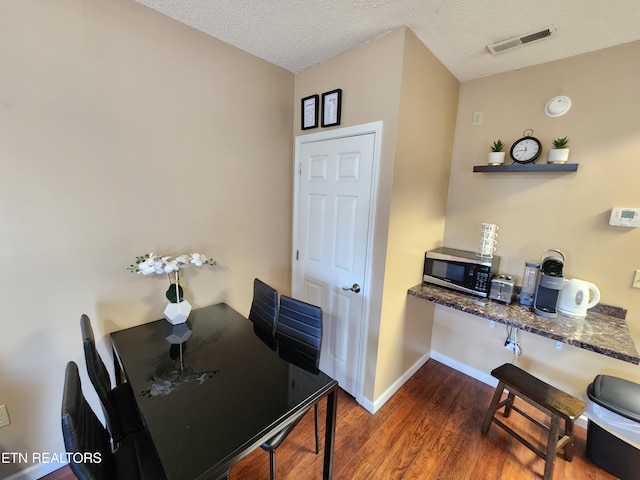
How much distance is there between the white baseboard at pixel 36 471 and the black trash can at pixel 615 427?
315 cm

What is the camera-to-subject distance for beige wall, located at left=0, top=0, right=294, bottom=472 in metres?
1.27

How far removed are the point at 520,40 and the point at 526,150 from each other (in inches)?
28.5

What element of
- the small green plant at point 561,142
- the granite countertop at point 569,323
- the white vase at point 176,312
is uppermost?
the small green plant at point 561,142

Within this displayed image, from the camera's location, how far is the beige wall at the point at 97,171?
127cm

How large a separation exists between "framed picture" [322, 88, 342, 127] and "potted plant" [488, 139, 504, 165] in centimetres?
123

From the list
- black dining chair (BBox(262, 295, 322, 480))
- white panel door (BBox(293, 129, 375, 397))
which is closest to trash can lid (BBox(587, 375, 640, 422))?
white panel door (BBox(293, 129, 375, 397))

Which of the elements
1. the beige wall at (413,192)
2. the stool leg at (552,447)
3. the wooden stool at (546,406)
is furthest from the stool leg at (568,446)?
the beige wall at (413,192)

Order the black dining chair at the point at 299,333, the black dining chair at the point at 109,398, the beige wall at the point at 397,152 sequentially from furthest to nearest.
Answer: the beige wall at the point at 397,152
the black dining chair at the point at 299,333
the black dining chair at the point at 109,398

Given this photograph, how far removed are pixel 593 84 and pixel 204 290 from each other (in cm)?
299

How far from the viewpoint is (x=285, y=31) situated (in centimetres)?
167

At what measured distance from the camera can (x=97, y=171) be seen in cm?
145

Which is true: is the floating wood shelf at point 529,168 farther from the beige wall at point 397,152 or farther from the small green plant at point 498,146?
the beige wall at point 397,152

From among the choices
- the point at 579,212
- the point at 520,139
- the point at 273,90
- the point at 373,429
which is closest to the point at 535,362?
the point at 579,212

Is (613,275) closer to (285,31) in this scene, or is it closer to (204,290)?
(285,31)
